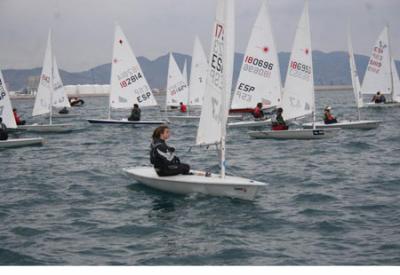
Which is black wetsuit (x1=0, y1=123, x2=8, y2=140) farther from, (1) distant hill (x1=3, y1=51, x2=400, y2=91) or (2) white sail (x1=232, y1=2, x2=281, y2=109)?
(2) white sail (x1=232, y1=2, x2=281, y2=109)

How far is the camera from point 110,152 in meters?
17.2

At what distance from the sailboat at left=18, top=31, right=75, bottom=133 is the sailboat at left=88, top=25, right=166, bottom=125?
8.86 feet

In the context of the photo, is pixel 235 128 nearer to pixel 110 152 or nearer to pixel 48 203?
pixel 110 152

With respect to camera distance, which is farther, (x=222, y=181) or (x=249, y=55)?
(x=249, y=55)

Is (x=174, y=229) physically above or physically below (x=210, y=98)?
below

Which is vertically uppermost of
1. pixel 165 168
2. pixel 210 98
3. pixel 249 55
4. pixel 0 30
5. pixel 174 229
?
pixel 249 55

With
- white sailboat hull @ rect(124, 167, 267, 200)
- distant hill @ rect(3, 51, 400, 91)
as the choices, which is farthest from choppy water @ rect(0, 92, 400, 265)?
distant hill @ rect(3, 51, 400, 91)

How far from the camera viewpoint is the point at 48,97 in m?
28.0

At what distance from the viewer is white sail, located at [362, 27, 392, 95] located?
3475 cm

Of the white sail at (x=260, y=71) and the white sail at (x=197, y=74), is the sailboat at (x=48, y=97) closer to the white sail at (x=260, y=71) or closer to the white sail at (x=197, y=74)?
the white sail at (x=260, y=71)

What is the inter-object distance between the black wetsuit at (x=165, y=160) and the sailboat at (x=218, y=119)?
0.43 feet

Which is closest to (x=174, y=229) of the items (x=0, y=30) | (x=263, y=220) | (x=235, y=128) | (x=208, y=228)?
(x=208, y=228)

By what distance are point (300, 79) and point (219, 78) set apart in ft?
36.6

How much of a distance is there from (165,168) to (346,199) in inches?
126
